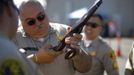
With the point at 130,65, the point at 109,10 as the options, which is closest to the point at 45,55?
the point at 130,65

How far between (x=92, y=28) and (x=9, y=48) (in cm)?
394

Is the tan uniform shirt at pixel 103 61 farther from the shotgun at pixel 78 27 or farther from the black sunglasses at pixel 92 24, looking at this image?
the shotgun at pixel 78 27

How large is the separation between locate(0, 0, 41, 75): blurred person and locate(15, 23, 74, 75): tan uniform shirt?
5.58ft

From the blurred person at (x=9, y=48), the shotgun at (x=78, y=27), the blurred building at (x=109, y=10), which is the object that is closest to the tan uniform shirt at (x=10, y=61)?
the blurred person at (x=9, y=48)

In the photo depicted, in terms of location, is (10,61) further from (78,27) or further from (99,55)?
(99,55)

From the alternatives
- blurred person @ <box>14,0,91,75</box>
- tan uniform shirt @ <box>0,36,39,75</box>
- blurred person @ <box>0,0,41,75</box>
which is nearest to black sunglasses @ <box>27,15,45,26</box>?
blurred person @ <box>14,0,91,75</box>

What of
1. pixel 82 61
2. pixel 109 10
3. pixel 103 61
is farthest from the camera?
pixel 109 10

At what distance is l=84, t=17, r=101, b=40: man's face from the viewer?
19.5 ft

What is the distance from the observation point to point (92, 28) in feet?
19.7

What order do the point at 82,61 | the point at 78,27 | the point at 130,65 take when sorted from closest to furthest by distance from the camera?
the point at 78,27
the point at 82,61
the point at 130,65

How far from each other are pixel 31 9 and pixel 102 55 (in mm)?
1751

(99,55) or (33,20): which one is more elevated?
(33,20)

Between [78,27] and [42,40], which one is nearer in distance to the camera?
[78,27]

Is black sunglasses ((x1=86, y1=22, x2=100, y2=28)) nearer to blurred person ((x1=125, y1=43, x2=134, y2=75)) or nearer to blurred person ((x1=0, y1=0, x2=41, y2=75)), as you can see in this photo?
blurred person ((x1=125, y1=43, x2=134, y2=75))
